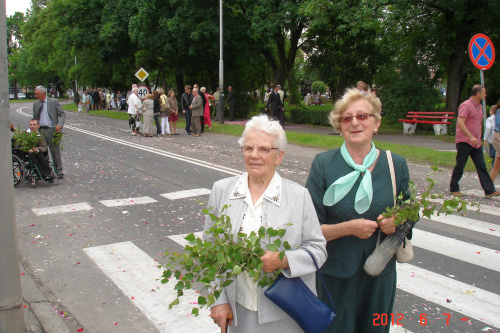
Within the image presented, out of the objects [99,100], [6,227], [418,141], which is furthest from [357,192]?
[99,100]

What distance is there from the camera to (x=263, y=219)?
2461 millimetres

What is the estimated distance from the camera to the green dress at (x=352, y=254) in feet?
8.81

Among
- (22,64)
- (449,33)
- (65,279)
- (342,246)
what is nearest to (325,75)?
(449,33)

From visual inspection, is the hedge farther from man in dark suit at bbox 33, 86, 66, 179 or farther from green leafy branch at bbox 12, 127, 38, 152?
green leafy branch at bbox 12, 127, 38, 152

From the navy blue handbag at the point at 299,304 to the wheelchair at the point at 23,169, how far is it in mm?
9259

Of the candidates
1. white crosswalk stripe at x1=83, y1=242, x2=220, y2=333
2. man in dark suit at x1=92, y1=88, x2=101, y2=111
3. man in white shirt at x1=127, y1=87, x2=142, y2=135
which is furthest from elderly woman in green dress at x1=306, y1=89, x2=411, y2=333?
man in dark suit at x1=92, y1=88, x2=101, y2=111

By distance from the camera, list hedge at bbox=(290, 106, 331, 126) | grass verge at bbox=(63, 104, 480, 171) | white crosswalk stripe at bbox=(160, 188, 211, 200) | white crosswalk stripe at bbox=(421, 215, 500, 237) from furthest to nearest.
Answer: hedge at bbox=(290, 106, 331, 126) → grass verge at bbox=(63, 104, 480, 171) → white crosswalk stripe at bbox=(160, 188, 211, 200) → white crosswalk stripe at bbox=(421, 215, 500, 237)

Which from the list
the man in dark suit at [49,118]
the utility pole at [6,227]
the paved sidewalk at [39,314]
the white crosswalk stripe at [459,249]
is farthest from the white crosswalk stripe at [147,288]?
the man in dark suit at [49,118]

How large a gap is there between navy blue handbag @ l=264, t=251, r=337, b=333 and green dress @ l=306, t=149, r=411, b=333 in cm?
37

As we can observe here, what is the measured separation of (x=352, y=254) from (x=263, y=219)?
598mm

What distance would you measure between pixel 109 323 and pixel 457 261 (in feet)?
13.1

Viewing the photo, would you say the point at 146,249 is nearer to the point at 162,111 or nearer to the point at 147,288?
the point at 147,288

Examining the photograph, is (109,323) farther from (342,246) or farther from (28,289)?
(342,246)

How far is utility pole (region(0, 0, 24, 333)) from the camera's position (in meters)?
3.67
